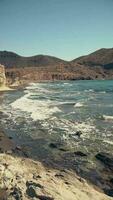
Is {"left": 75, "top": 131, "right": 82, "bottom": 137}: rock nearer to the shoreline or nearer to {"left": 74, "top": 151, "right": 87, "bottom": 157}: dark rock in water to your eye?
{"left": 74, "top": 151, "right": 87, "bottom": 157}: dark rock in water

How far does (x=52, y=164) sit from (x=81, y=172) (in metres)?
2.81

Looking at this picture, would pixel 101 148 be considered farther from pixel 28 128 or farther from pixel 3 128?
pixel 3 128

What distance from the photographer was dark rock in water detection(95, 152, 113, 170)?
1015 inches

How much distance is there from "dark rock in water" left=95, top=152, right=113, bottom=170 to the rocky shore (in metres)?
5.43

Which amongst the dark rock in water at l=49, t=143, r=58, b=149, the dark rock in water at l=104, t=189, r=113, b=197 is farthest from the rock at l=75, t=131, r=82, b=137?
the dark rock in water at l=104, t=189, r=113, b=197

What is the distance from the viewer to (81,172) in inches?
957

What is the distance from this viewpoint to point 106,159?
26.8 metres

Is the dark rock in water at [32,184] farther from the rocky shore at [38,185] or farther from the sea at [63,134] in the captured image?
the sea at [63,134]

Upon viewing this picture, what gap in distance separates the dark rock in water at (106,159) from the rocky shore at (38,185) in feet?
17.8

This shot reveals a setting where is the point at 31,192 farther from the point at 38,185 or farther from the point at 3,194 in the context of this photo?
the point at 3,194

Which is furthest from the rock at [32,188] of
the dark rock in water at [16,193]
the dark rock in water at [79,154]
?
the dark rock in water at [79,154]

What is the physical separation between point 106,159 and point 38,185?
402 inches

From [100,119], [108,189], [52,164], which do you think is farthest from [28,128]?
[108,189]

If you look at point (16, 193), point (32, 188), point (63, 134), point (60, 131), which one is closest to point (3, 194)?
point (16, 193)
